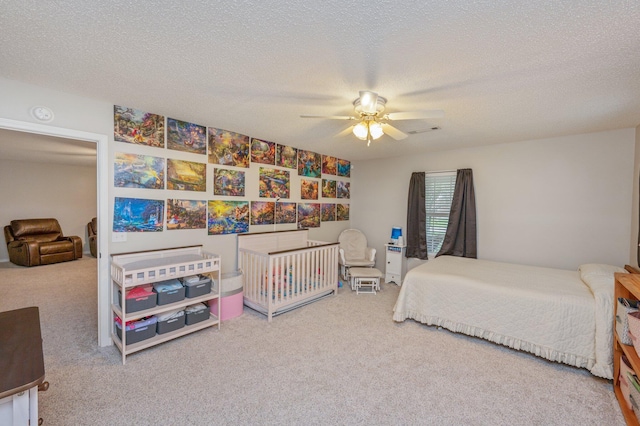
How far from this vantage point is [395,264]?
492 cm

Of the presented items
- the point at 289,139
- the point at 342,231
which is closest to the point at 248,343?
the point at 289,139

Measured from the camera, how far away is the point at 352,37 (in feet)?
5.21

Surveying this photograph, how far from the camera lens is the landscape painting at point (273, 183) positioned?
13.7ft

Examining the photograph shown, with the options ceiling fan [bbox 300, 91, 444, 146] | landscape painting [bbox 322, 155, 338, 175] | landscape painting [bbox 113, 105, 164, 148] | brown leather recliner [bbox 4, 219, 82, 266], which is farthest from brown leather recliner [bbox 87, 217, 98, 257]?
ceiling fan [bbox 300, 91, 444, 146]

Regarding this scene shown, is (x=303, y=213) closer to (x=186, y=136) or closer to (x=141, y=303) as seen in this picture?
(x=186, y=136)

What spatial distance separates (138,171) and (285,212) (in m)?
2.21

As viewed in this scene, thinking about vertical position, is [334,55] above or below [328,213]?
above

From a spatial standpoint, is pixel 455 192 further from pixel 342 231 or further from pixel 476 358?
pixel 476 358

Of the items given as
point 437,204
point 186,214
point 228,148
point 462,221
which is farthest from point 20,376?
point 437,204

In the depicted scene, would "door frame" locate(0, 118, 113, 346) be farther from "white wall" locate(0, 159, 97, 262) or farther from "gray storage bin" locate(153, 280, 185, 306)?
"white wall" locate(0, 159, 97, 262)

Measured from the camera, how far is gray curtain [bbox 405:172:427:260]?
4.78m

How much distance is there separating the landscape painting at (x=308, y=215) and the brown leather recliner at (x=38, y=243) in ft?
18.5

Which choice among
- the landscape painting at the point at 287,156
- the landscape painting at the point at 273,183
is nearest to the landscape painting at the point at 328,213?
the landscape painting at the point at 273,183

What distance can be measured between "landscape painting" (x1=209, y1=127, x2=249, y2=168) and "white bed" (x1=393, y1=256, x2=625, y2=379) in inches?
110
